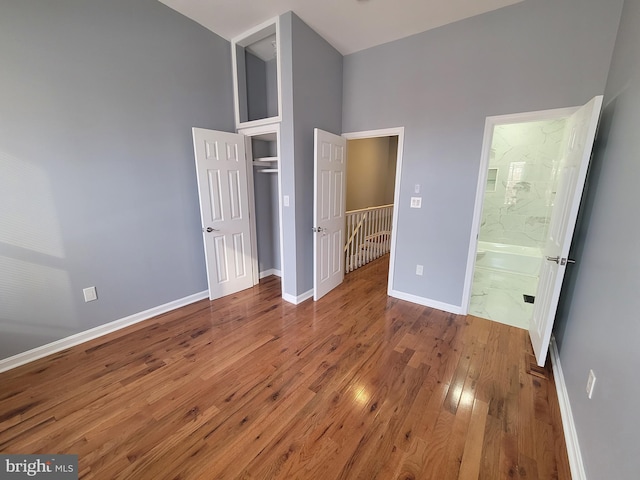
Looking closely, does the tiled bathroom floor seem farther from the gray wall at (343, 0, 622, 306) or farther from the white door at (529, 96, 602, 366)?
the white door at (529, 96, 602, 366)

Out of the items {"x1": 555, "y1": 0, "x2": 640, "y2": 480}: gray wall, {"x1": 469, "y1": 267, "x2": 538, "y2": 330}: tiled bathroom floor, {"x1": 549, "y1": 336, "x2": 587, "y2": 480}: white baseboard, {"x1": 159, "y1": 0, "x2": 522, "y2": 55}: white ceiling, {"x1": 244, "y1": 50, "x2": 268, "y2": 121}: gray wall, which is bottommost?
{"x1": 469, "y1": 267, "x2": 538, "y2": 330}: tiled bathroom floor

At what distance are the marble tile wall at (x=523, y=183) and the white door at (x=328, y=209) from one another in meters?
3.18

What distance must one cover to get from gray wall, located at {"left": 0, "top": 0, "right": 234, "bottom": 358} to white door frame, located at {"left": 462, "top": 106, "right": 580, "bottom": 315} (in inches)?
118

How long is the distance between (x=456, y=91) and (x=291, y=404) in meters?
3.19

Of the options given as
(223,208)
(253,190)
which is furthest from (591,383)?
(253,190)

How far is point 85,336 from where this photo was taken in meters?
2.29

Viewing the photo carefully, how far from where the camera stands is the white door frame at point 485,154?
7.16ft

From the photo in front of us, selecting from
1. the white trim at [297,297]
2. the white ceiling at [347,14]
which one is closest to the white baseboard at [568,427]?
the white trim at [297,297]

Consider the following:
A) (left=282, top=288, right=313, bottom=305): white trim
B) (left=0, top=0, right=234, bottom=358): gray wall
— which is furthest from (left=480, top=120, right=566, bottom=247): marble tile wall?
(left=0, top=0, right=234, bottom=358): gray wall

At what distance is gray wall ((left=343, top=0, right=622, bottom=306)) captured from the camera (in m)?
2.04

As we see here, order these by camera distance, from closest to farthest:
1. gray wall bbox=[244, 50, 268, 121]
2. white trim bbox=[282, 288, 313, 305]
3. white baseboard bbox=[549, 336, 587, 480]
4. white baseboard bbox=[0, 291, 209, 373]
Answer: white baseboard bbox=[549, 336, 587, 480]
white baseboard bbox=[0, 291, 209, 373]
white trim bbox=[282, 288, 313, 305]
gray wall bbox=[244, 50, 268, 121]

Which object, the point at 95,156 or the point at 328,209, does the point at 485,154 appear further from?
the point at 95,156

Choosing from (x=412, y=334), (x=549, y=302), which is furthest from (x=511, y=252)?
(x=412, y=334)

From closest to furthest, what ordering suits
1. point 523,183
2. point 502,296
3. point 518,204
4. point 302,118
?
point 302,118 < point 502,296 < point 523,183 < point 518,204
